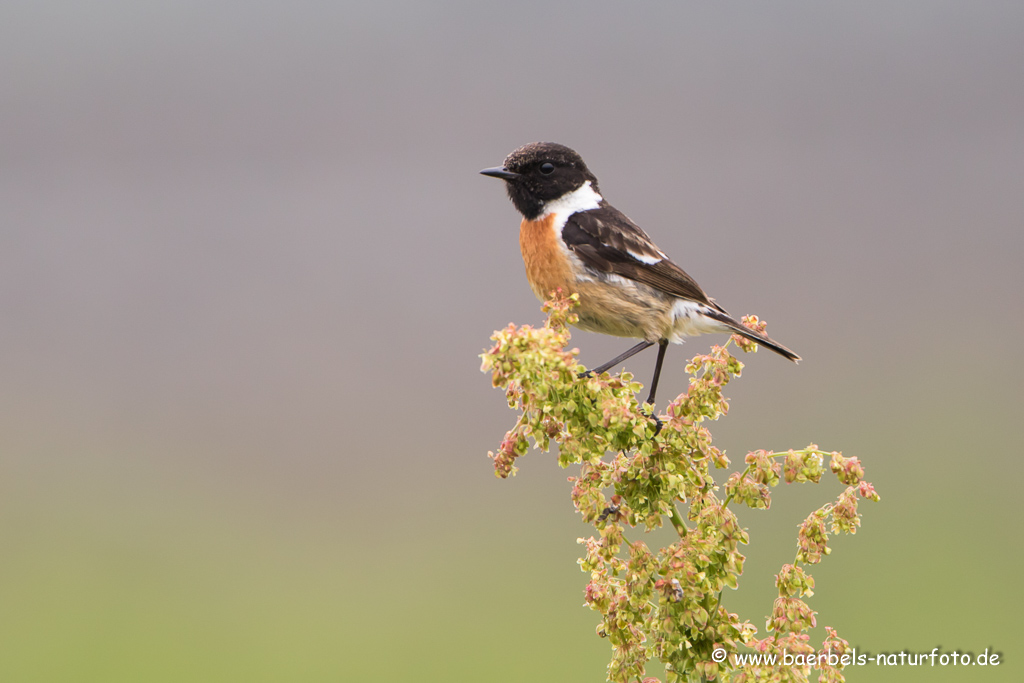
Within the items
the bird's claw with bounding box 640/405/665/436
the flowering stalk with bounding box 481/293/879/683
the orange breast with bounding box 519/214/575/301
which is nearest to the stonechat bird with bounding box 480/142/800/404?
the orange breast with bounding box 519/214/575/301

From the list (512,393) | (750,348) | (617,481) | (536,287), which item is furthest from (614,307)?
(617,481)

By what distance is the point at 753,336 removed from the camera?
111 inches

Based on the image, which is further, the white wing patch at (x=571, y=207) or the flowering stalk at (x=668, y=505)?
the white wing patch at (x=571, y=207)

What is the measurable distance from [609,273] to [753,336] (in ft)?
3.00

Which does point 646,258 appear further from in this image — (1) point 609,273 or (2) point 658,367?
(2) point 658,367

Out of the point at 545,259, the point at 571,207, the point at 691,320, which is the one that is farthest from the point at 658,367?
the point at 571,207

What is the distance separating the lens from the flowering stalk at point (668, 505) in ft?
5.86

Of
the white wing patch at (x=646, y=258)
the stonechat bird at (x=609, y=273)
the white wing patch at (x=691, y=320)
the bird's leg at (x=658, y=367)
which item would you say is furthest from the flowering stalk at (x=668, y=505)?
the white wing patch at (x=646, y=258)

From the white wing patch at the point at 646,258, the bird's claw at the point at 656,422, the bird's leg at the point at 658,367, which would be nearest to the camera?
the bird's claw at the point at 656,422

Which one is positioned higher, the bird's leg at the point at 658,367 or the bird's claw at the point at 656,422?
the bird's leg at the point at 658,367

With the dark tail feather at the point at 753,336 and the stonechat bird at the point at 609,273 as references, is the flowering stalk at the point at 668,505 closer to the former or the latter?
the dark tail feather at the point at 753,336

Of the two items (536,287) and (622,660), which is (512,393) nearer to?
(622,660)

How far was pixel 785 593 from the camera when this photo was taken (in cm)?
183

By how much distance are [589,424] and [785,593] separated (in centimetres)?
58
